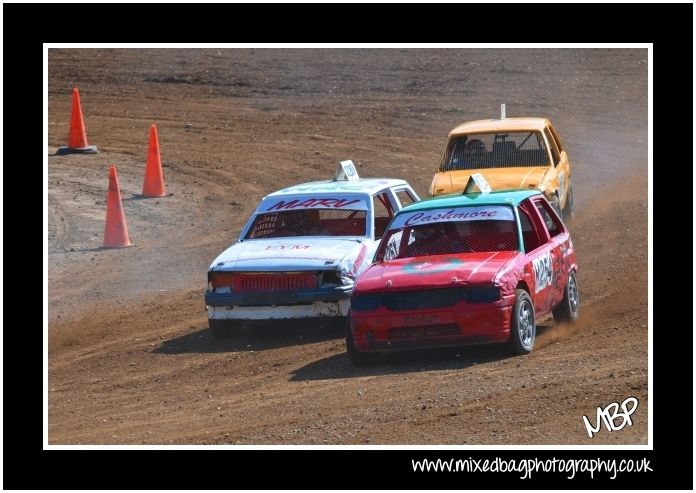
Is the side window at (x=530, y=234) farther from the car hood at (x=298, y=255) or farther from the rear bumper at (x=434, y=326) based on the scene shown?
the car hood at (x=298, y=255)

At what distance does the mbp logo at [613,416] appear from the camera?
8734mm

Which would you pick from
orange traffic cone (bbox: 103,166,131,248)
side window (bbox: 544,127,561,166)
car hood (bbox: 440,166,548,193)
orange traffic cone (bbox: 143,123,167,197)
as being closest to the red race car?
car hood (bbox: 440,166,548,193)

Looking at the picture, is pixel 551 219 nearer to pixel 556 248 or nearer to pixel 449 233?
pixel 556 248

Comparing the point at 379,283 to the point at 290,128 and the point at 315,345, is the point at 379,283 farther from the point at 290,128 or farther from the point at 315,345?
the point at 290,128

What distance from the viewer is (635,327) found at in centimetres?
1220

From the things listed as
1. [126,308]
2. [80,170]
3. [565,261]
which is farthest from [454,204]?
[80,170]

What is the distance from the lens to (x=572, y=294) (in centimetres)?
1289

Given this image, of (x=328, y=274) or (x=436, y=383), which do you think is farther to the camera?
(x=328, y=274)

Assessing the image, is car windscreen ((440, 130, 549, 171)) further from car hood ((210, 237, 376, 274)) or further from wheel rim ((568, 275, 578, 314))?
wheel rim ((568, 275, 578, 314))

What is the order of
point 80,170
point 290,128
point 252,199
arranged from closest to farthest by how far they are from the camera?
1. point 252,199
2. point 80,170
3. point 290,128

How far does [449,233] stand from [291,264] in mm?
1598

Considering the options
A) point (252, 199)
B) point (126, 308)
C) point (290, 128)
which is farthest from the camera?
point (290, 128)

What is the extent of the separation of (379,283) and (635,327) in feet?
8.11

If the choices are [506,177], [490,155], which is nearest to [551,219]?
[506,177]
